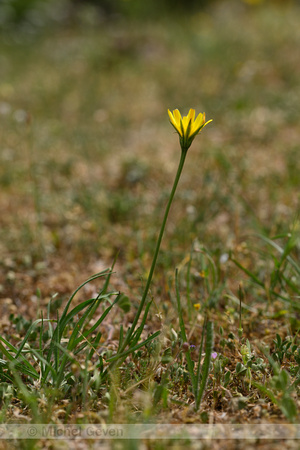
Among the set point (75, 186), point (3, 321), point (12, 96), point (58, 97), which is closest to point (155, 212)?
point (75, 186)

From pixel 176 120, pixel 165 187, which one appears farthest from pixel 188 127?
pixel 165 187

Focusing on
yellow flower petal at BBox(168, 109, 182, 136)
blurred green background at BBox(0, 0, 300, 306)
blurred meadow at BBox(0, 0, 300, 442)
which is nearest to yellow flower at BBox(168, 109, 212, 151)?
yellow flower petal at BBox(168, 109, 182, 136)

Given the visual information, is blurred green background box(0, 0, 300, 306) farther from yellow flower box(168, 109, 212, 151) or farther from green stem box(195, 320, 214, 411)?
yellow flower box(168, 109, 212, 151)

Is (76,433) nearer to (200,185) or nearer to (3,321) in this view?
(3,321)

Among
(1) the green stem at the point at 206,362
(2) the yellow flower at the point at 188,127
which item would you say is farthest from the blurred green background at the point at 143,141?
(2) the yellow flower at the point at 188,127

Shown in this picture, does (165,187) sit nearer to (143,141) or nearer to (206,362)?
(143,141)

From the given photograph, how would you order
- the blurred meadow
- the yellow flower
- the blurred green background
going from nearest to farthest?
the yellow flower, the blurred meadow, the blurred green background

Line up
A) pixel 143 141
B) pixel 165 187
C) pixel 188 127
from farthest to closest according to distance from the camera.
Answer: pixel 143 141
pixel 165 187
pixel 188 127

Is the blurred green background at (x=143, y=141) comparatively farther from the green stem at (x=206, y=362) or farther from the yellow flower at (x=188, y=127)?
the yellow flower at (x=188, y=127)
